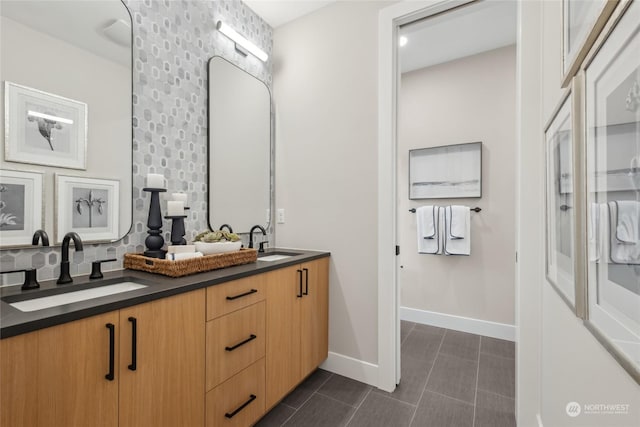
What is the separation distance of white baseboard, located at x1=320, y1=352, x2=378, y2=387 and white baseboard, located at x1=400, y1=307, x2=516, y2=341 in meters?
1.32

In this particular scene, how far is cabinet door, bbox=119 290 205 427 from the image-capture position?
976 mm

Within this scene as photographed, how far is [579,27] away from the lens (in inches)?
31.1

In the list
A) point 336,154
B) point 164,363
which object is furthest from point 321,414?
point 336,154

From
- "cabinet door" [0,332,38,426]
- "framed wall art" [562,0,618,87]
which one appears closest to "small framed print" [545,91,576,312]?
"framed wall art" [562,0,618,87]

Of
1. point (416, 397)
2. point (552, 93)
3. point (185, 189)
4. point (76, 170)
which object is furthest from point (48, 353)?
point (552, 93)

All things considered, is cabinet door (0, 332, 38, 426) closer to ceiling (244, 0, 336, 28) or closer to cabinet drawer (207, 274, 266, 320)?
cabinet drawer (207, 274, 266, 320)

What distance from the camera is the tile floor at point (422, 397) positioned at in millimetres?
1625

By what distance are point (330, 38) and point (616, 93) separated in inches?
80.3

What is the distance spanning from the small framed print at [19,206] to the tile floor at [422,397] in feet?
4.64

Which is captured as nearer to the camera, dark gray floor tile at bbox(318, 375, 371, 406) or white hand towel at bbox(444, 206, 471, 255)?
dark gray floor tile at bbox(318, 375, 371, 406)

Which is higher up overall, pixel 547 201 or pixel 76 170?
pixel 76 170

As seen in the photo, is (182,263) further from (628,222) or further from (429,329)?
(429,329)

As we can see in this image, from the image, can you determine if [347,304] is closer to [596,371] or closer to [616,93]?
[596,371]

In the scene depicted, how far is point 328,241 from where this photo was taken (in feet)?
7.20
